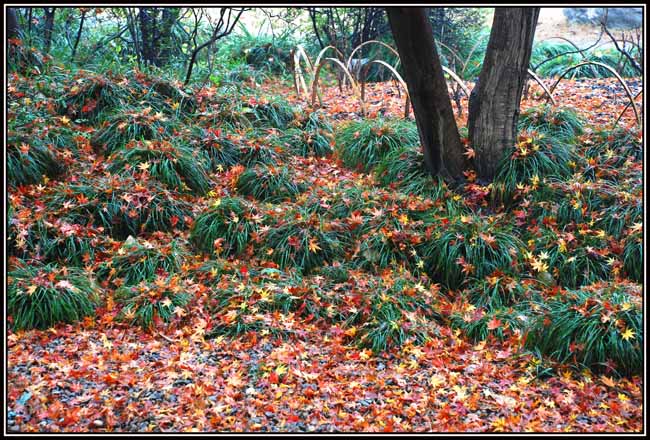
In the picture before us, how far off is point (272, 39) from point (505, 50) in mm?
6729

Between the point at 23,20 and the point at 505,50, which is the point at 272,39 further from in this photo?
the point at 505,50

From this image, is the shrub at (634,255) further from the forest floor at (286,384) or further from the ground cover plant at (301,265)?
the forest floor at (286,384)

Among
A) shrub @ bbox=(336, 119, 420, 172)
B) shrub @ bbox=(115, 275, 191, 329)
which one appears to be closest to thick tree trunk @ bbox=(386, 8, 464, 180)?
shrub @ bbox=(336, 119, 420, 172)

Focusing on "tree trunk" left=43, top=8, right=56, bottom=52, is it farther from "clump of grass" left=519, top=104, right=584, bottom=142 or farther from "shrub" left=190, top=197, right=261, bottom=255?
"clump of grass" left=519, top=104, right=584, bottom=142

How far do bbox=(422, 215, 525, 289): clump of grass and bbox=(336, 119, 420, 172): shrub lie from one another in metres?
1.82

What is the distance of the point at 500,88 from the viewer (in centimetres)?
606

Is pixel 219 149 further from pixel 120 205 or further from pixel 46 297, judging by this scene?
pixel 46 297

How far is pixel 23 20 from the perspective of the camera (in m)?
9.05

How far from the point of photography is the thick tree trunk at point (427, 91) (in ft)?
17.9

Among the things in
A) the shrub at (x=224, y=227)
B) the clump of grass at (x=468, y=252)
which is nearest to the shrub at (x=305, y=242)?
the shrub at (x=224, y=227)

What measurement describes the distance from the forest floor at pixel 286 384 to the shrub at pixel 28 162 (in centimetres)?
213

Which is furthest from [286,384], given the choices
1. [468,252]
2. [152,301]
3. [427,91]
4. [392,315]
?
[427,91]

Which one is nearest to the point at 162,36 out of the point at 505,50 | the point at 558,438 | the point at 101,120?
the point at 101,120

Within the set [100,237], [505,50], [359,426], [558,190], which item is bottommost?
[359,426]
